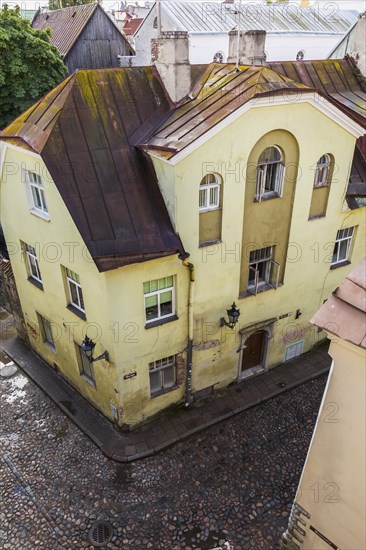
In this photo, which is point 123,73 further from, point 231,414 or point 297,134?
point 231,414

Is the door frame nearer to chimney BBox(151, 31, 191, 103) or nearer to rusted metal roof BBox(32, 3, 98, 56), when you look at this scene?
chimney BBox(151, 31, 191, 103)

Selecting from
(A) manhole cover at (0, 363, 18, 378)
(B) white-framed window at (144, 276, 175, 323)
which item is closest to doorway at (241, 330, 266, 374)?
(B) white-framed window at (144, 276, 175, 323)

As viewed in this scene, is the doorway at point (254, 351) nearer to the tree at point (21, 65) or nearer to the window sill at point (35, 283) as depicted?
the window sill at point (35, 283)

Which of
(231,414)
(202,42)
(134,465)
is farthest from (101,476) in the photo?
(202,42)

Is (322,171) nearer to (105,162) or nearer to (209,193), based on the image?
(209,193)

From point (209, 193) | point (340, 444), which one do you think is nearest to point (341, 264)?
point (209, 193)

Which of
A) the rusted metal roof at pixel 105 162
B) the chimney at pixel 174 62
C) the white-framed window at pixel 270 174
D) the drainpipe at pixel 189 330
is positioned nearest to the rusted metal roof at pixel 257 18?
the chimney at pixel 174 62
